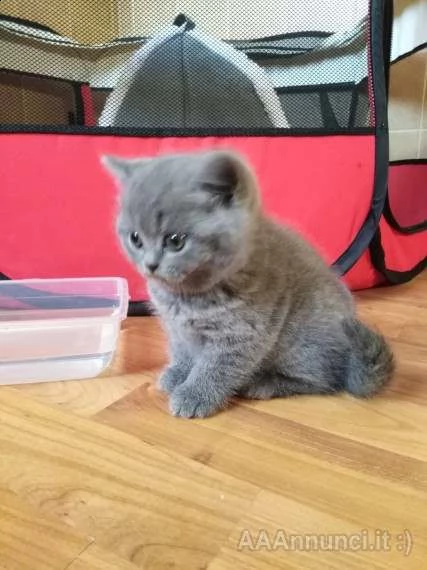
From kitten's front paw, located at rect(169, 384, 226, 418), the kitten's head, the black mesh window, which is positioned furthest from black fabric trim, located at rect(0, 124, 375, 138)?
kitten's front paw, located at rect(169, 384, 226, 418)

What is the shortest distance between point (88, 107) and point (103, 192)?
20 cm

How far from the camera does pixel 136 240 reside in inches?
26.0

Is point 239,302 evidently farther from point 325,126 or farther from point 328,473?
point 325,126

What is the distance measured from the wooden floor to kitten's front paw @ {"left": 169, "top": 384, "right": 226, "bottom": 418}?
15 mm

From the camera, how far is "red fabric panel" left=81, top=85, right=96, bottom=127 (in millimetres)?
1083

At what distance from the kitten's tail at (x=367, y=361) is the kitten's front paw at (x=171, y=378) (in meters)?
0.24

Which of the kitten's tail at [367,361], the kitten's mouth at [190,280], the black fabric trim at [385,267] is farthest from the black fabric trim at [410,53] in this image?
the kitten's mouth at [190,280]

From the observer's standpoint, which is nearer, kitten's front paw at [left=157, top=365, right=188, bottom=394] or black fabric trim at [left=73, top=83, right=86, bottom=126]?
kitten's front paw at [left=157, top=365, right=188, bottom=394]

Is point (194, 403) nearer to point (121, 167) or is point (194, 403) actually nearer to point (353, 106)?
point (121, 167)

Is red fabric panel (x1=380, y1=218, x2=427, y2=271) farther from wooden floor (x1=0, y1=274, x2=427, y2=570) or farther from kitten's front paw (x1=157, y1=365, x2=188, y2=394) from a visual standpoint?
kitten's front paw (x1=157, y1=365, x2=188, y2=394)

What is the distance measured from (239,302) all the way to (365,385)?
0.73 feet

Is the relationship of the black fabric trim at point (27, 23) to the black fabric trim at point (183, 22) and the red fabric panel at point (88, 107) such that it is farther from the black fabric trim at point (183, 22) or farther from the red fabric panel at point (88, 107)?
the black fabric trim at point (183, 22)

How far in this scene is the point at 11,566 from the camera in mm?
466

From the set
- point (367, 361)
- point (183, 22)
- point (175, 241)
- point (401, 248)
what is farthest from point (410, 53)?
point (175, 241)
